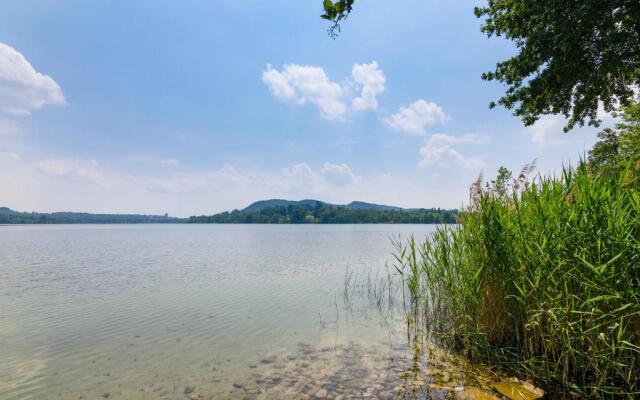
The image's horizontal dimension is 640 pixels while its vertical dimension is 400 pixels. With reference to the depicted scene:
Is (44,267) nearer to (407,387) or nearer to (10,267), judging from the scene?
(10,267)

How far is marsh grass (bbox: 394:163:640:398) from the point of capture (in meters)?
5.01

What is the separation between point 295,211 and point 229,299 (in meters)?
180

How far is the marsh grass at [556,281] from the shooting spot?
501cm

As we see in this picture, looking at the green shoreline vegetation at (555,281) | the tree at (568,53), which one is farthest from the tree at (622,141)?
the green shoreline vegetation at (555,281)

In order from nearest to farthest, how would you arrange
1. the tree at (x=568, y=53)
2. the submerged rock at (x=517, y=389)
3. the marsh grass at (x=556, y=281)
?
the marsh grass at (x=556, y=281) < the submerged rock at (x=517, y=389) < the tree at (x=568, y=53)

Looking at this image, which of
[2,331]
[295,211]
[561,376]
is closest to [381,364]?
[561,376]

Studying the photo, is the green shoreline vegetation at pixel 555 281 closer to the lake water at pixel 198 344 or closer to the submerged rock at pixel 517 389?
the submerged rock at pixel 517 389

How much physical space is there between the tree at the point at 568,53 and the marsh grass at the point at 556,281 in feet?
22.4

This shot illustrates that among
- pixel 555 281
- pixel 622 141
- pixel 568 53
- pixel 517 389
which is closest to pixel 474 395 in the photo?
pixel 517 389

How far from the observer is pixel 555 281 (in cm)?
577

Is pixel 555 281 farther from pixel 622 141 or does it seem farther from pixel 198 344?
pixel 622 141

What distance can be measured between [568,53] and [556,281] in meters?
10.3

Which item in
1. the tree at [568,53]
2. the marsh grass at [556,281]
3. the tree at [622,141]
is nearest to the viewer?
the marsh grass at [556,281]

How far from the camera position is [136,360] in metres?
8.55
